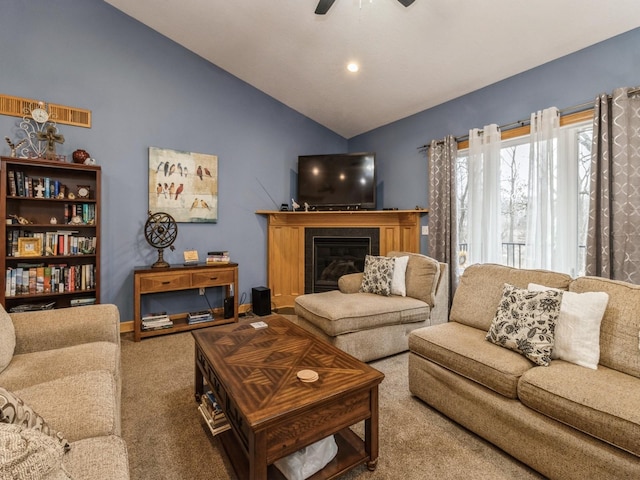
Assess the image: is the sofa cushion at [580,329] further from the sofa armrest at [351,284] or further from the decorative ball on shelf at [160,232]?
the decorative ball on shelf at [160,232]

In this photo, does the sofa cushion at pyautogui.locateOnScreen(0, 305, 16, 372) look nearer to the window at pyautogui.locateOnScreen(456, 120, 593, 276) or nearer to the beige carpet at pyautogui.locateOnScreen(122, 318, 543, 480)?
the beige carpet at pyautogui.locateOnScreen(122, 318, 543, 480)

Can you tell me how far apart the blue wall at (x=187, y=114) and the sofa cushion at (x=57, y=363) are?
193 centimetres

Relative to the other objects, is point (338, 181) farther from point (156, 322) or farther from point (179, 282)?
point (156, 322)

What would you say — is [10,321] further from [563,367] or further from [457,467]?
[563,367]

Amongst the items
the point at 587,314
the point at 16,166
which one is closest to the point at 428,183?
the point at 587,314

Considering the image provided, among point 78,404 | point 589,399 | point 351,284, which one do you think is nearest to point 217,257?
point 351,284

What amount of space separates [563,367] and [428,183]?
2.81 meters

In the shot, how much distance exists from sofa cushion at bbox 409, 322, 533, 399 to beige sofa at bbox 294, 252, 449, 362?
1.85ft

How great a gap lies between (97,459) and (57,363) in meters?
0.93

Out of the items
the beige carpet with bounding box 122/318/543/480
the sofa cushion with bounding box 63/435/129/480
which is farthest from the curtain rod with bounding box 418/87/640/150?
the sofa cushion with bounding box 63/435/129/480

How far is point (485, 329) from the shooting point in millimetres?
2135

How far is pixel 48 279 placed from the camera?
9.85 feet

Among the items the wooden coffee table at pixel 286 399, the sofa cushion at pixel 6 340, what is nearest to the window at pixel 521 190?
the wooden coffee table at pixel 286 399

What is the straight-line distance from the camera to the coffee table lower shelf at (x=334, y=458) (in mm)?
1400
